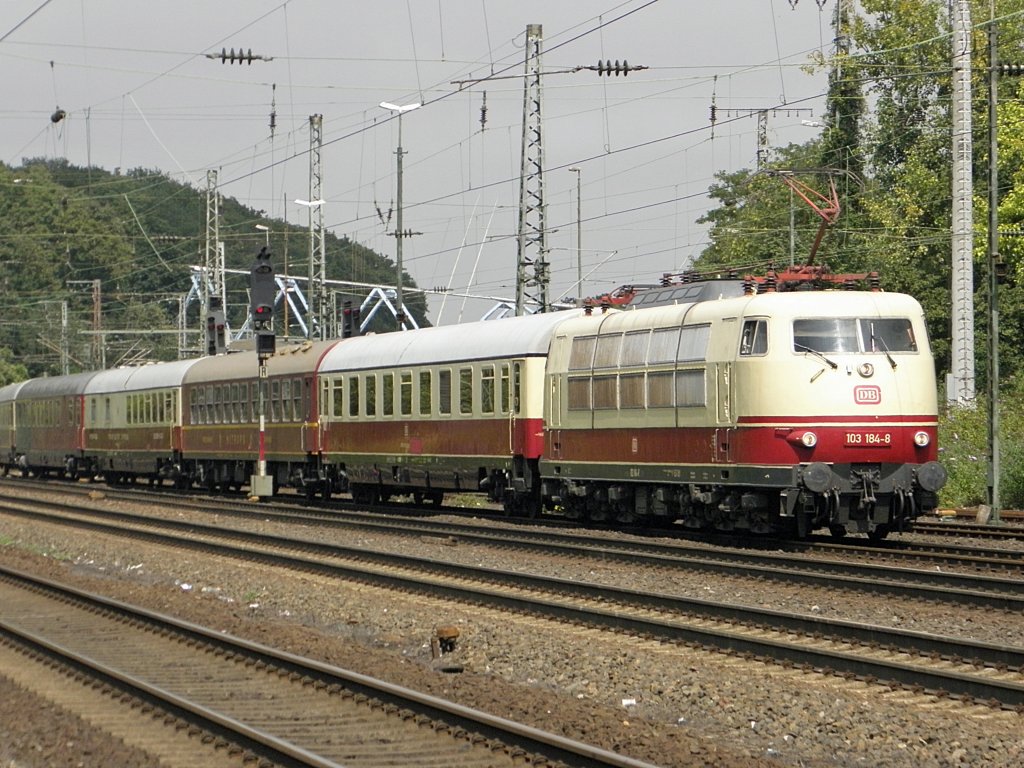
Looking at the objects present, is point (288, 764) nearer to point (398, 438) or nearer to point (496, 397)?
point (496, 397)

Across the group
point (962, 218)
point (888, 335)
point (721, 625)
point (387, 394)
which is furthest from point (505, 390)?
point (962, 218)

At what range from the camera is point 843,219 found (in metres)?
62.0

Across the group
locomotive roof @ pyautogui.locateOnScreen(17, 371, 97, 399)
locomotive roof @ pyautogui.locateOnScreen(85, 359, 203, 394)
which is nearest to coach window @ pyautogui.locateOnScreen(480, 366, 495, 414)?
locomotive roof @ pyautogui.locateOnScreen(85, 359, 203, 394)

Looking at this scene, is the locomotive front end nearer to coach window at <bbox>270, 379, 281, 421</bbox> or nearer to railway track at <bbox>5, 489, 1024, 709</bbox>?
railway track at <bbox>5, 489, 1024, 709</bbox>

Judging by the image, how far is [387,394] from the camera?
31344 mm

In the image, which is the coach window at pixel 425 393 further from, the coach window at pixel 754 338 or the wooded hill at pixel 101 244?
the wooded hill at pixel 101 244

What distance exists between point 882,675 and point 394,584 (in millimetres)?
7958

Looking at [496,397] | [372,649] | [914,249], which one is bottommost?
[372,649]

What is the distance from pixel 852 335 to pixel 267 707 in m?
11.5

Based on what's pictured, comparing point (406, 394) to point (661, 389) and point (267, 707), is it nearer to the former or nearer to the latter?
point (661, 389)

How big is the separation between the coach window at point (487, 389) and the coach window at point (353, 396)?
5.57 metres

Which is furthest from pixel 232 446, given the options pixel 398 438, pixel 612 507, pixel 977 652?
pixel 977 652

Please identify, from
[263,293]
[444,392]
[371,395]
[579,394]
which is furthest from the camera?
[263,293]

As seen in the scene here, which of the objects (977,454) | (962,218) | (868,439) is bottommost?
(977,454)
